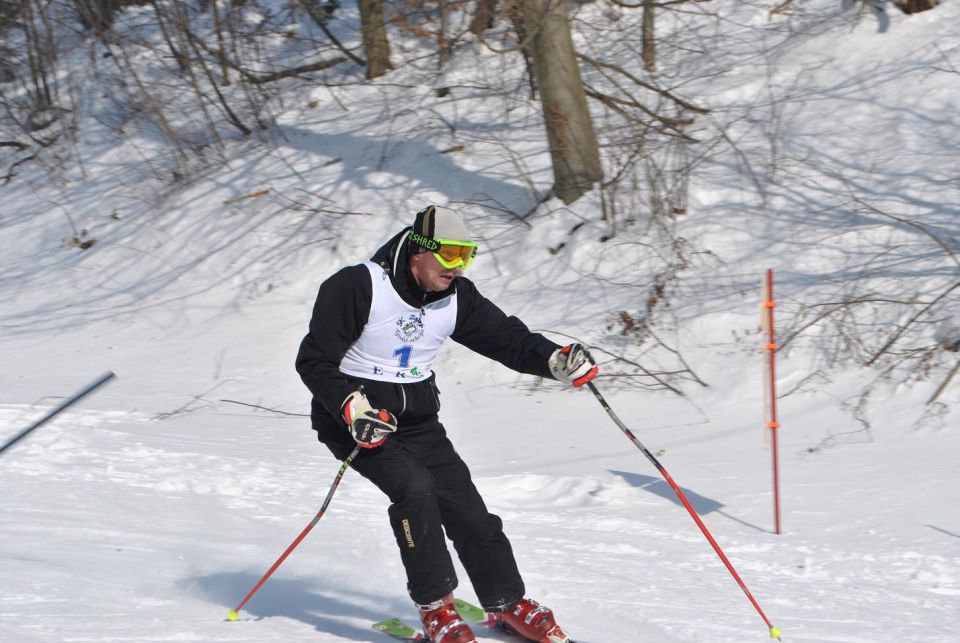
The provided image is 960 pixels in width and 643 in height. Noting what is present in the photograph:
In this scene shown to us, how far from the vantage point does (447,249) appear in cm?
370

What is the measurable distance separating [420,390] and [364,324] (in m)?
0.38

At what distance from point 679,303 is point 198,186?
7.30 meters

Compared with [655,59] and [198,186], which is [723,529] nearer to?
[655,59]

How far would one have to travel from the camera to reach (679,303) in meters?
9.19

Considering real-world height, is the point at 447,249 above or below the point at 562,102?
above

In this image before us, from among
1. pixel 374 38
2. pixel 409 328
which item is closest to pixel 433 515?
pixel 409 328

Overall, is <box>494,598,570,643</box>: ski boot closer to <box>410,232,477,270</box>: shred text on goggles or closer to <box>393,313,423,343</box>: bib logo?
<box>393,313,423,343</box>: bib logo

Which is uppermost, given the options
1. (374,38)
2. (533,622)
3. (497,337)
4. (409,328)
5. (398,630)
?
(409,328)

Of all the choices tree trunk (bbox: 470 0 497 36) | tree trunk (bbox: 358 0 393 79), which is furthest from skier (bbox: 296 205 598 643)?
tree trunk (bbox: 358 0 393 79)

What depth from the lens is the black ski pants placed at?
370cm

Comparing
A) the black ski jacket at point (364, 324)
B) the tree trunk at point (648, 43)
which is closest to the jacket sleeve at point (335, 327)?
the black ski jacket at point (364, 324)

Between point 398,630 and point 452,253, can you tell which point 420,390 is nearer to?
point 452,253

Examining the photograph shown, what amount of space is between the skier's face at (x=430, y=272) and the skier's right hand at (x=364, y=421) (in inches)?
19.3

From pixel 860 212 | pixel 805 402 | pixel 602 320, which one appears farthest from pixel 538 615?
pixel 860 212
